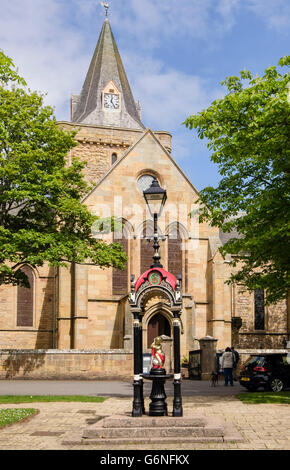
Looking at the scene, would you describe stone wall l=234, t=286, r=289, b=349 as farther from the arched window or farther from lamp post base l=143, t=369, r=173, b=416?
lamp post base l=143, t=369, r=173, b=416

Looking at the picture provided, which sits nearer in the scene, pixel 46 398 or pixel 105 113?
pixel 46 398

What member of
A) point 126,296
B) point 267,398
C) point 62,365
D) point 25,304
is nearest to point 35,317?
point 25,304

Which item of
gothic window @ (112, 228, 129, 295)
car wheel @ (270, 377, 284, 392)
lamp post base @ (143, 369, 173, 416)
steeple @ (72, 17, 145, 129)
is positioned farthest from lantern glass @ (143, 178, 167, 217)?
steeple @ (72, 17, 145, 129)

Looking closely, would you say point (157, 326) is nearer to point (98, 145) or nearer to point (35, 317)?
point (35, 317)

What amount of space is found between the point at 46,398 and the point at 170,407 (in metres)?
4.38

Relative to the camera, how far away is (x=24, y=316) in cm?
3691

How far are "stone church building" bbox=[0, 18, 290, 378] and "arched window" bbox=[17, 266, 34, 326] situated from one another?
0.06 metres

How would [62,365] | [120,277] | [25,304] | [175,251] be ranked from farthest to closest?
[25,304], [175,251], [120,277], [62,365]

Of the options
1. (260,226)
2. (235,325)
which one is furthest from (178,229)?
(260,226)

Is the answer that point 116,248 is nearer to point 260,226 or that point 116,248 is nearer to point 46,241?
point 46,241

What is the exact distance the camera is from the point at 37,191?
23328 mm

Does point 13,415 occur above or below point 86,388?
above

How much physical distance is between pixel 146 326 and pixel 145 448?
68.8ft

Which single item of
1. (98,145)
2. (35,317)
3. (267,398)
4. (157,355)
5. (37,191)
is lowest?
(267,398)
